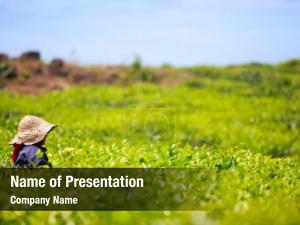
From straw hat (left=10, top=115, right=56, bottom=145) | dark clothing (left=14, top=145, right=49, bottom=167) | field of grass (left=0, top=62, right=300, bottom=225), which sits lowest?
field of grass (left=0, top=62, right=300, bottom=225)

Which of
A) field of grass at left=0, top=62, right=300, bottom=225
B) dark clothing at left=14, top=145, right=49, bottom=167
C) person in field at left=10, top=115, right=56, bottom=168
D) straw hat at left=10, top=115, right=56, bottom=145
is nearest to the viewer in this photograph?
field of grass at left=0, top=62, right=300, bottom=225

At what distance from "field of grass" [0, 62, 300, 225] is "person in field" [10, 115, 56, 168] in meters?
0.30

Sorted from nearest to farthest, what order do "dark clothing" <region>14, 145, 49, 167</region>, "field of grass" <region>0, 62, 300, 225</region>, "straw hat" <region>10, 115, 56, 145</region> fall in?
1. "field of grass" <region>0, 62, 300, 225</region>
2. "dark clothing" <region>14, 145, 49, 167</region>
3. "straw hat" <region>10, 115, 56, 145</region>

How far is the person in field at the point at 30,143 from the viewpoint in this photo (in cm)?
866

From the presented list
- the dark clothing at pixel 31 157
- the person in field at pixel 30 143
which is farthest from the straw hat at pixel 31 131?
the dark clothing at pixel 31 157

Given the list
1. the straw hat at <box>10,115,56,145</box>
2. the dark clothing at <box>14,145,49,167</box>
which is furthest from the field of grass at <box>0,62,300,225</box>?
the straw hat at <box>10,115,56,145</box>

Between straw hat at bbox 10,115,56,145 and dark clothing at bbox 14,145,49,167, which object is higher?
straw hat at bbox 10,115,56,145

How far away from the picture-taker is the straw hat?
9.12 m

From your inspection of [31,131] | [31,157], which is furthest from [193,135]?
[31,157]

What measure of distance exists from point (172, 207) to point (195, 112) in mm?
18919

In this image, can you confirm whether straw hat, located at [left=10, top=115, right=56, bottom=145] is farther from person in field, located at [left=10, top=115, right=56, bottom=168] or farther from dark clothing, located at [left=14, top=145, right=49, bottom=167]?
dark clothing, located at [left=14, top=145, right=49, bottom=167]

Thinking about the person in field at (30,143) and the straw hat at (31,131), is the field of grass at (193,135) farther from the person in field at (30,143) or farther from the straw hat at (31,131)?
the straw hat at (31,131)

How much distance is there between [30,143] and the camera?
29.8 feet

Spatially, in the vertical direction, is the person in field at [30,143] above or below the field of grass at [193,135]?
above
